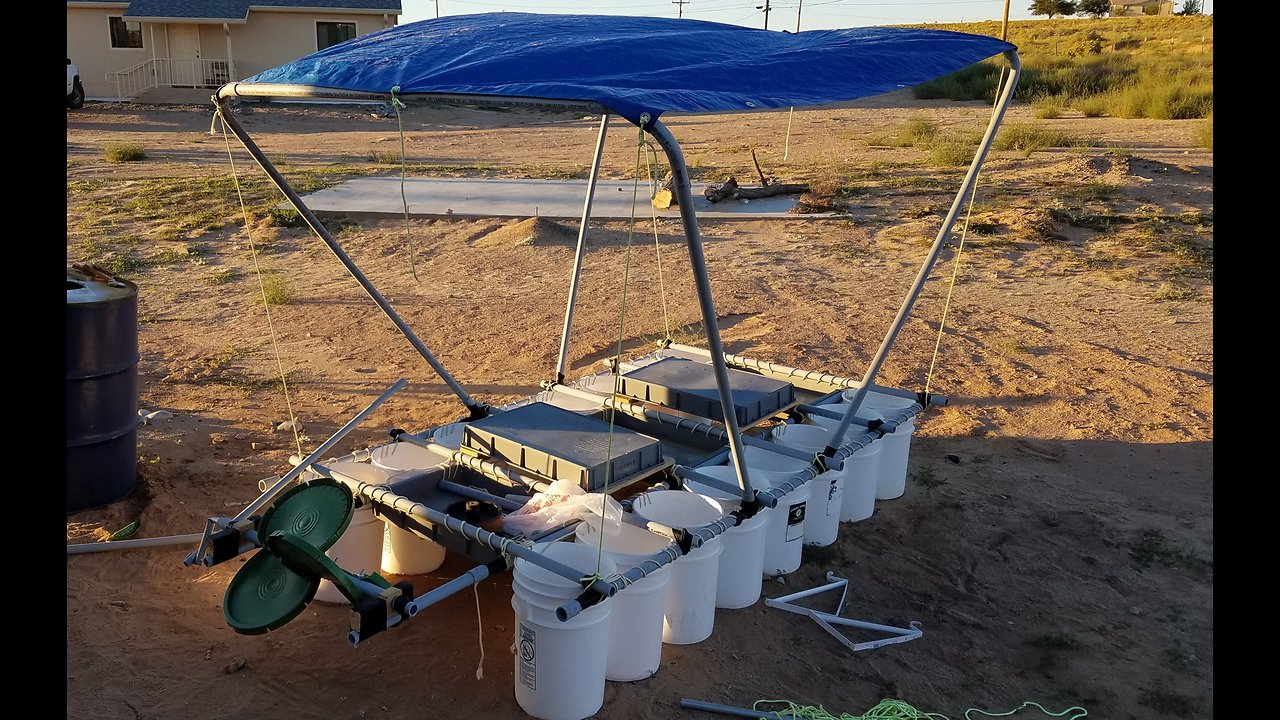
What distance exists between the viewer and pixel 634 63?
14.1 feet

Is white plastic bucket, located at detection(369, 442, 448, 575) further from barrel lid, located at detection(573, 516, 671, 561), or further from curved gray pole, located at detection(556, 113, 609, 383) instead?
curved gray pole, located at detection(556, 113, 609, 383)

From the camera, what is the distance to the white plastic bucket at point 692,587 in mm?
4086

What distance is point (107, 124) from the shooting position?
75.2 feet

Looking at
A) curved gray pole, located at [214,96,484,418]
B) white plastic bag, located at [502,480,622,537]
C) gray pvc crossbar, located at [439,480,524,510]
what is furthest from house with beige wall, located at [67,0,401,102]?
white plastic bag, located at [502,480,622,537]

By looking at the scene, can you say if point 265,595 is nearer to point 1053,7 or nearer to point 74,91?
point 74,91

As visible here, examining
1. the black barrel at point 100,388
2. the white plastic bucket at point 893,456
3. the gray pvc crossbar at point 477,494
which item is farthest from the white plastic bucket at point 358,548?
the white plastic bucket at point 893,456

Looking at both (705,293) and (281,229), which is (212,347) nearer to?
(281,229)

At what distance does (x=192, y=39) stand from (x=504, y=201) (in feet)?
67.6

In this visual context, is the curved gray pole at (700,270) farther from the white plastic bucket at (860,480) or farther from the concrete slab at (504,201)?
the concrete slab at (504,201)

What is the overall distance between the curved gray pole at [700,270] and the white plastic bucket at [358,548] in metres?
1.65

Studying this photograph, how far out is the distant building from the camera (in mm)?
72188

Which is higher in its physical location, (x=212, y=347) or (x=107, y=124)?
(x=107, y=124)

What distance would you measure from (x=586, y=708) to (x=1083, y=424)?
4.41m
